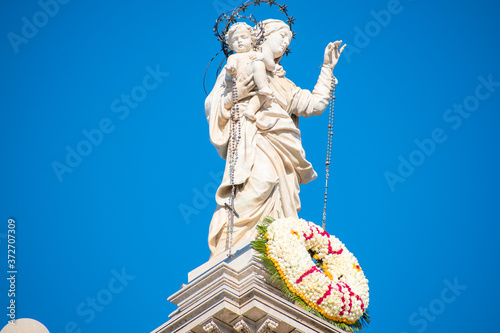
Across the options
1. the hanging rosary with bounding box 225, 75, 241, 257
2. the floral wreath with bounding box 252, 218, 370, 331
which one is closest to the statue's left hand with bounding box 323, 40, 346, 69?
the hanging rosary with bounding box 225, 75, 241, 257

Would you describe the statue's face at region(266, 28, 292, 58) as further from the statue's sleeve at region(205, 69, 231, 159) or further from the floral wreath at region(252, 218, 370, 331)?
the floral wreath at region(252, 218, 370, 331)

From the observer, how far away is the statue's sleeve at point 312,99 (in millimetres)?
32219

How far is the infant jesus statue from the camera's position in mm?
31344

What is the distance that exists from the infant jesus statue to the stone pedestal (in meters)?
4.54

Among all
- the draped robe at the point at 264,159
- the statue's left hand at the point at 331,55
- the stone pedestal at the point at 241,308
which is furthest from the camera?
the statue's left hand at the point at 331,55

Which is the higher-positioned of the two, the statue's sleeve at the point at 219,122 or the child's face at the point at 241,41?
the child's face at the point at 241,41

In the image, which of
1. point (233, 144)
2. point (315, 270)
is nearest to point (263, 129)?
point (233, 144)

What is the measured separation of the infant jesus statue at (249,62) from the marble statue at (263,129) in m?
0.02

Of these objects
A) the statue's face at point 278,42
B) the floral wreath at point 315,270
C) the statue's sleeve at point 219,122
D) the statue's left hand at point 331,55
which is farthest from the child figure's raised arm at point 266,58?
the floral wreath at point 315,270

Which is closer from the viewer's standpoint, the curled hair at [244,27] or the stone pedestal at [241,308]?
the stone pedestal at [241,308]

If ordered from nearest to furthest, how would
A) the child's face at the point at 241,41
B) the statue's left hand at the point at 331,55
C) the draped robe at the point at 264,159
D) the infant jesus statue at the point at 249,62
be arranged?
1. the draped robe at the point at 264,159
2. the infant jesus statue at the point at 249,62
3. the child's face at the point at 241,41
4. the statue's left hand at the point at 331,55

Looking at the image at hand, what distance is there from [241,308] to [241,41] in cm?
725

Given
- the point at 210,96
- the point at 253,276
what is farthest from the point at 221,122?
the point at 253,276

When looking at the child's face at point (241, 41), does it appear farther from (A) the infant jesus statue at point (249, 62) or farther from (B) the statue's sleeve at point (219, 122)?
(B) the statue's sleeve at point (219, 122)
